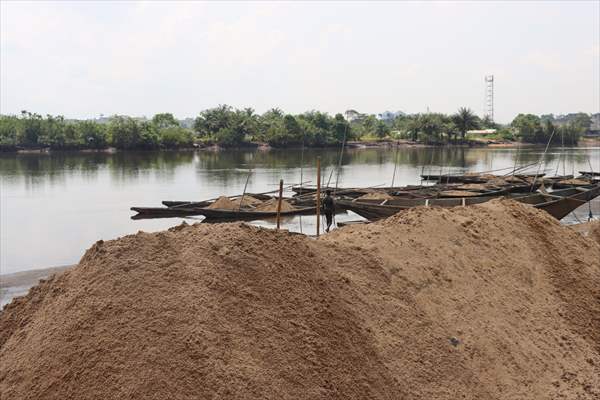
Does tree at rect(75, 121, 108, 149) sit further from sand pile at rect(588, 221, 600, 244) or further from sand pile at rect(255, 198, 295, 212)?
sand pile at rect(588, 221, 600, 244)

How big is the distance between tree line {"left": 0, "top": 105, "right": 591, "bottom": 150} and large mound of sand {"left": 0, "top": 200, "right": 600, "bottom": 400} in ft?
179

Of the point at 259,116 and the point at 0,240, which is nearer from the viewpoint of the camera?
the point at 0,240

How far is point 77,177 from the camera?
36.0 meters

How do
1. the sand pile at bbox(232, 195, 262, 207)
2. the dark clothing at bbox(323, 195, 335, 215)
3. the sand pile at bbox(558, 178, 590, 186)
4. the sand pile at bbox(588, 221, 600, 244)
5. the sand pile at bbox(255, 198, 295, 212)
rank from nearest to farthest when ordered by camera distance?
1. the sand pile at bbox(588, 221, 600, 244)
2. the dark clothing at bbox(323, 195, 335, 215)
3. the sand pile at bbox(255, 198, 295, 212)
4. the sand pile at bbox(232, 195, 262, 207)
5. the sand pile at bbox(558, 178, 590, 186)

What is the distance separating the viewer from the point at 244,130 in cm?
7344

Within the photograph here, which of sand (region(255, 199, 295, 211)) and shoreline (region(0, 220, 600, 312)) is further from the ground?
sand (region(255, 199, 295, 211))

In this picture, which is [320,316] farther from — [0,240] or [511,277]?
[0,240]

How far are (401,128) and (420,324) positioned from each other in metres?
82.4

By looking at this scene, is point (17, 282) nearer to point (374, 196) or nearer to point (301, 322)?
point (301, 322)

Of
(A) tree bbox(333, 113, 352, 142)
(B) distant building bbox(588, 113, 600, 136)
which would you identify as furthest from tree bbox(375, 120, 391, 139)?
(B) distant building bbox(588, 113, 600, 136)

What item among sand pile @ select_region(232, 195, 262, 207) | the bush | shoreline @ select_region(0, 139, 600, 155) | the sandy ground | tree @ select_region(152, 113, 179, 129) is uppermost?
tree @ select_region(152, 113, 179, 129)

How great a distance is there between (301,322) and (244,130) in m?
69.8

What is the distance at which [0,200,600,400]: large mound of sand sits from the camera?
13.8 feet

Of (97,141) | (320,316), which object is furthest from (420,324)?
(97,141)
